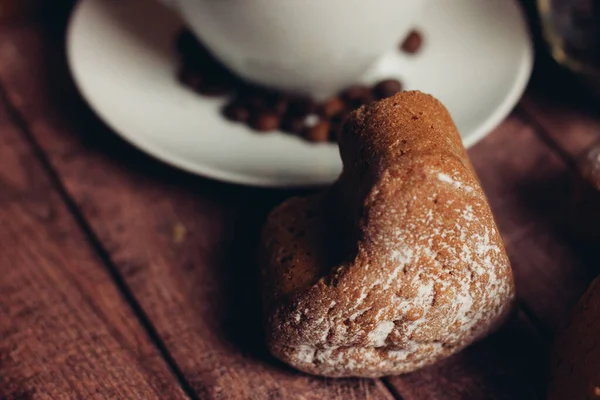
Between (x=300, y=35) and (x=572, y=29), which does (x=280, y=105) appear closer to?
(x=300, y=35)

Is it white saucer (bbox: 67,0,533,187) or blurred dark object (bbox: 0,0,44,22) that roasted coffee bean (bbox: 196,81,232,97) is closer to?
white saucer (bbox: 67,0,533,187)

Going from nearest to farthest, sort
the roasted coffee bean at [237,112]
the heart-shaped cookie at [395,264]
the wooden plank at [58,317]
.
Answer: the heart-shaped cookie at [395,264], the wooden plank at [58,317], the roasted coffee bean at [237,112]

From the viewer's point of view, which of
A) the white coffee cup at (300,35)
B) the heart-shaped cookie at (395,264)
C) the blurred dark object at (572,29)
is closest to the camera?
the heart-shaped cookie at (395,264)

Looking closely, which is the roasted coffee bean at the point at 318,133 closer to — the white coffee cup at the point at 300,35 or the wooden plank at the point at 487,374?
the white coffee cup at the point at 300,35

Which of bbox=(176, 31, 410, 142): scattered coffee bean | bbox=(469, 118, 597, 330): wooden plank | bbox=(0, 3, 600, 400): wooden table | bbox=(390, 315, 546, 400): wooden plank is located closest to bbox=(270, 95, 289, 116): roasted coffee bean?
bbox=(176, 31, 410, 142): scattered coffee bean

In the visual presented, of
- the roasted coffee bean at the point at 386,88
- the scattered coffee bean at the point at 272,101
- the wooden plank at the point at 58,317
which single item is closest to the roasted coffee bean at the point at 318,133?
the scattered coffee bean at the point at 272,101
